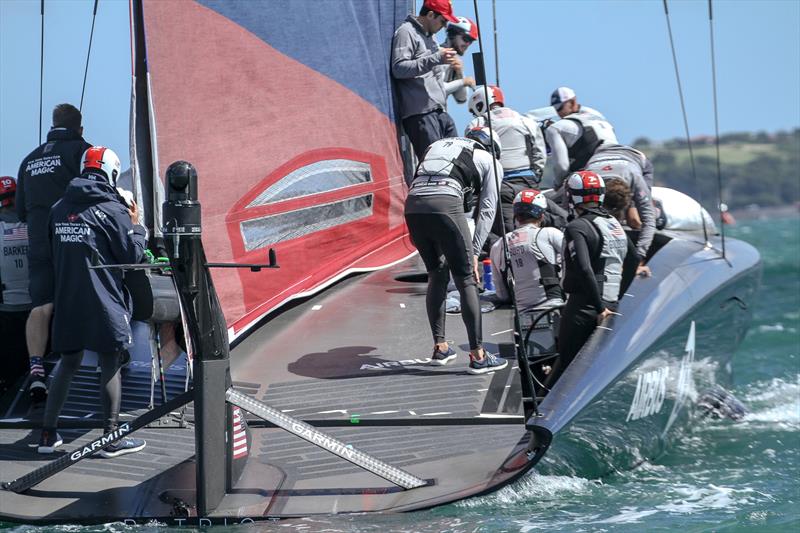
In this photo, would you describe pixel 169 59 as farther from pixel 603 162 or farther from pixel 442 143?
pixel 603 162

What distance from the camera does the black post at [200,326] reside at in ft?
16.6

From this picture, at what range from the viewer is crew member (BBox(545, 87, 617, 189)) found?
875 centimetres

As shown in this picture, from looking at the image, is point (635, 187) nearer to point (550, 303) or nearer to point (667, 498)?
point (550, 303)

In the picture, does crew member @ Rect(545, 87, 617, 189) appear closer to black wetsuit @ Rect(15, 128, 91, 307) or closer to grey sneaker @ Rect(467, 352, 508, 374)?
grey sneaker @ Rect(467, 352, 508, 374)

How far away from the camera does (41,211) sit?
6688mm

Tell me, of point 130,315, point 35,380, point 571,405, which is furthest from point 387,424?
point 35,380

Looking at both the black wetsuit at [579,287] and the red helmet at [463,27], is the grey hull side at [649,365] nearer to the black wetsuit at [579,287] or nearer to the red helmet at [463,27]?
the black wetsuit at [579,287]

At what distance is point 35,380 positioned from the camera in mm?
6754

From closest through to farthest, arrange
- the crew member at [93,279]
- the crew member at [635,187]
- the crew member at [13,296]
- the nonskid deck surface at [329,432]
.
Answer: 1. the nonskid deck surface at [329,432]
2. the crew member at [93,279]
3. the crew member at [13,296]
4. the crew member at [635,187]

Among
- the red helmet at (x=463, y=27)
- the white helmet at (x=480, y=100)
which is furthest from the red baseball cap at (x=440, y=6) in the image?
the white helmet at (x=480, y=100)

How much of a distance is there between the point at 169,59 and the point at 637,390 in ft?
10.4

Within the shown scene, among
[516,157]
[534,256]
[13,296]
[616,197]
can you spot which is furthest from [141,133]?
[516,157]

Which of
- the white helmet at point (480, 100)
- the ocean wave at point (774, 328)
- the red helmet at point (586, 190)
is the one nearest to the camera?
the red helmet at point (586, 190)

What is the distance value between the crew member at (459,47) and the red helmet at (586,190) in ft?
6.61
